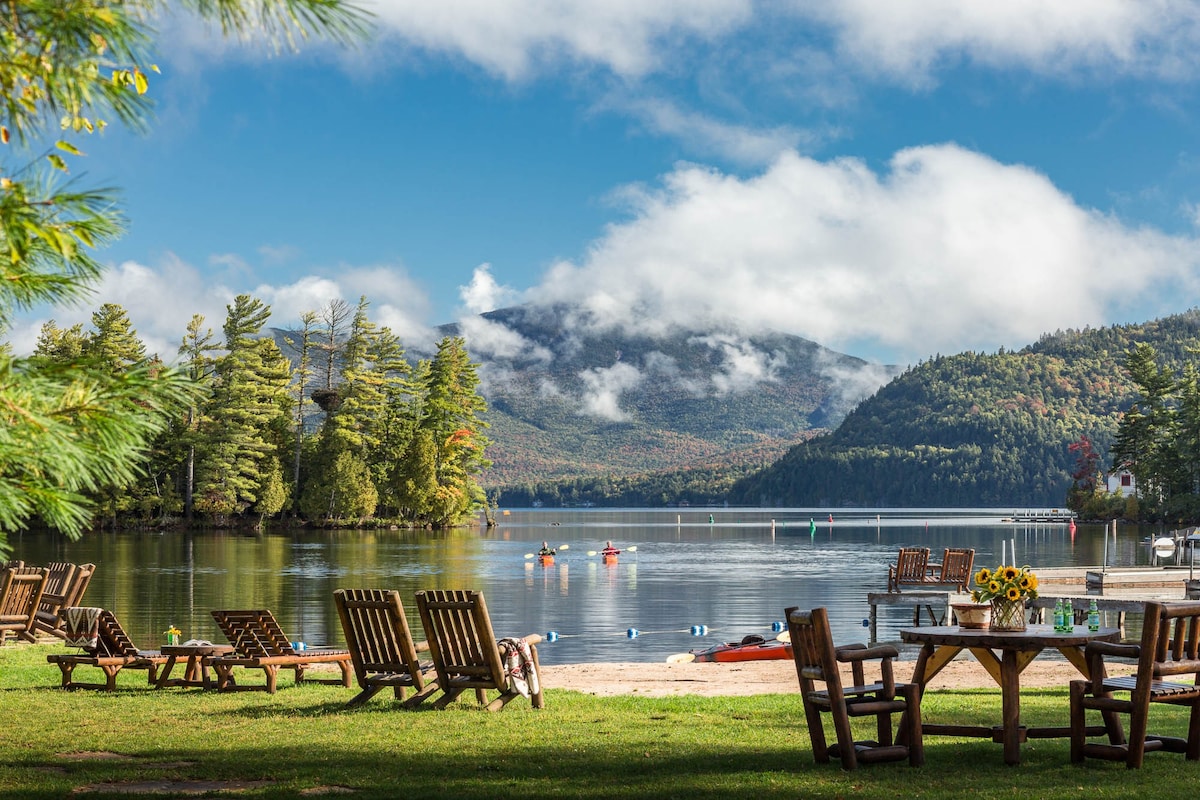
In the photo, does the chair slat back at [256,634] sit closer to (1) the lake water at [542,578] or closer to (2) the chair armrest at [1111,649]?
(2) the chair armrest at [1111,649]

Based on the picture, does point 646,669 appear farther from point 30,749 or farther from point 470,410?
point 470,410

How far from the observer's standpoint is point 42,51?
444 cm

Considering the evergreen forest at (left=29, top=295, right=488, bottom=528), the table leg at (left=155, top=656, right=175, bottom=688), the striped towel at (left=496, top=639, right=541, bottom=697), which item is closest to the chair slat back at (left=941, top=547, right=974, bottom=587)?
the striped towel at (left=496, top=639, right=541, bottom=697)

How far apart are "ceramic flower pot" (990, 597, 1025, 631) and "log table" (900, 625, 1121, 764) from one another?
0.29 feet

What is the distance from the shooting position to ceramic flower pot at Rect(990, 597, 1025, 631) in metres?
8.78

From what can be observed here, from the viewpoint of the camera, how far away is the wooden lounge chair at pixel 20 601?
16.9m

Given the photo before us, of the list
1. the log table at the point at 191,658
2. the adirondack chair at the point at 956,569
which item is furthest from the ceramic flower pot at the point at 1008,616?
the adirondack chair at the point at 956,569

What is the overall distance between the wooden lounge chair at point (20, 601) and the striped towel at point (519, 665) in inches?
337

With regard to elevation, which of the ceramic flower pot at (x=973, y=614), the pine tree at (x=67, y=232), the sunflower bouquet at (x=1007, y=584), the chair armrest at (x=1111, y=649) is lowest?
the chair armrest at (x=1111, y=649)

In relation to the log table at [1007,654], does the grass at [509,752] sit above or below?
below

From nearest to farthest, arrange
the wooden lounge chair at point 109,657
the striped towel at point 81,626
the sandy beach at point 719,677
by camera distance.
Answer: the wooden lounge chair at point 109,657 → the sandy beach at point 719,677 → the striped towel at point 81,626

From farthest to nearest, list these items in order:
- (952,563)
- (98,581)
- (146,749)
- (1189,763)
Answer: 1. (98,581)
2. (952,563)
3. (146,749)
4. (1189,763)

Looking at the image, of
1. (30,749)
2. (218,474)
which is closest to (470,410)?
(218,474)

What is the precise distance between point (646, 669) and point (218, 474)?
64935 millimetres
